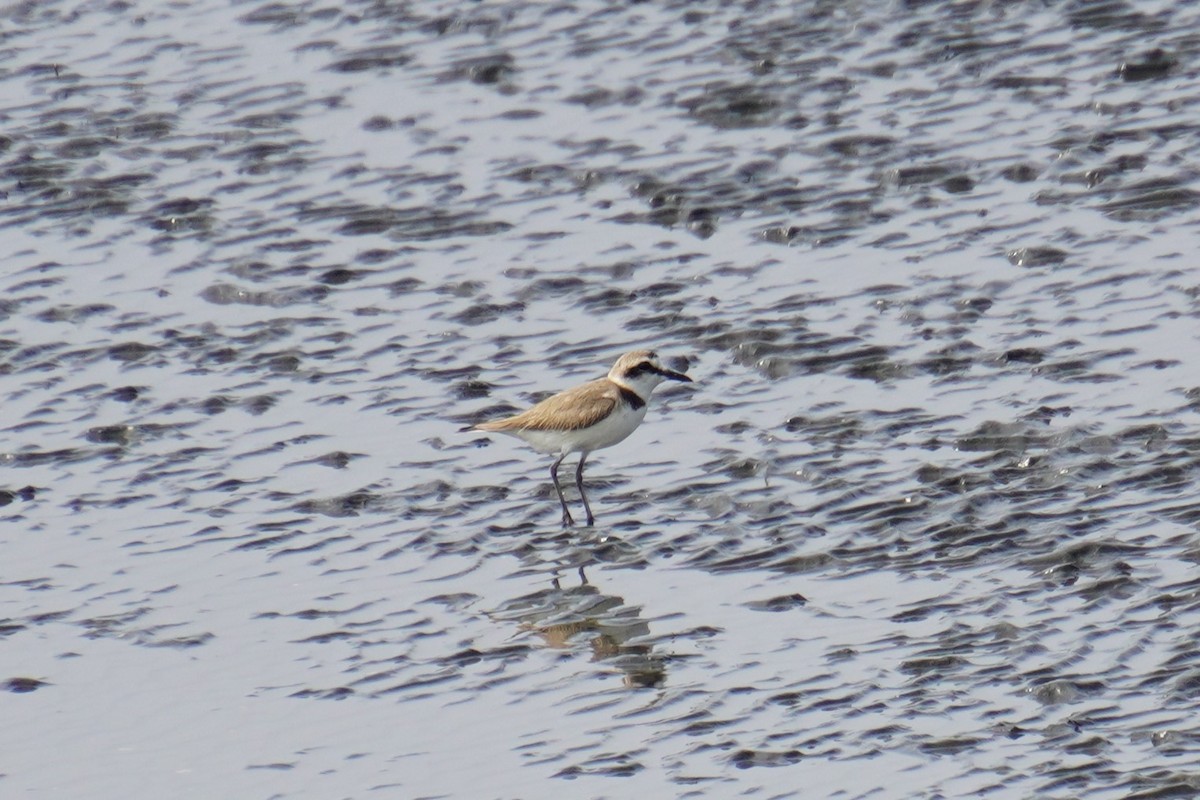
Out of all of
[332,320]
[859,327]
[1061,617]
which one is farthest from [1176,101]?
[1061,617]

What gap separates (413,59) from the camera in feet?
74.4

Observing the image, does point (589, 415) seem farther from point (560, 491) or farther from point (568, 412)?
point (560, 491)

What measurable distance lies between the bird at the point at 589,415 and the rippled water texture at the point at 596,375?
38 centimetres

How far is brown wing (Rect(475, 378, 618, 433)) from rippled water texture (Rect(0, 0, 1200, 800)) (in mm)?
490

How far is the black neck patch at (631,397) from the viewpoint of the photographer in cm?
1403

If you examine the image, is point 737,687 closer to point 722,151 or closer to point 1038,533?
point 1038,533

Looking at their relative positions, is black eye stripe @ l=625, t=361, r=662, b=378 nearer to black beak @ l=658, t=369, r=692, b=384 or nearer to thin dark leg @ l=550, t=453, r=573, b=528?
black beak @ l=658, t=369, r=692, b=384

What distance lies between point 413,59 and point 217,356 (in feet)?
22.8

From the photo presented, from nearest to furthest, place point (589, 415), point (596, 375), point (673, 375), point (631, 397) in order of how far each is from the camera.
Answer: point (589, 415)
point (631, 397)
point (673, 375)
point (596, 375)

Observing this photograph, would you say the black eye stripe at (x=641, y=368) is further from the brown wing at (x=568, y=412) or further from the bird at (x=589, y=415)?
the brown wing at (x=568, y=412)

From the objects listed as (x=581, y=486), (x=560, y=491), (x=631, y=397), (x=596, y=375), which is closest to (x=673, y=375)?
(x=631, y=397)

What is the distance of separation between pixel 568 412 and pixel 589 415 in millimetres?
149

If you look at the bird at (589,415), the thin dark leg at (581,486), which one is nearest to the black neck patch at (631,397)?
the bird at (589,415)

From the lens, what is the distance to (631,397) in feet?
46.1
